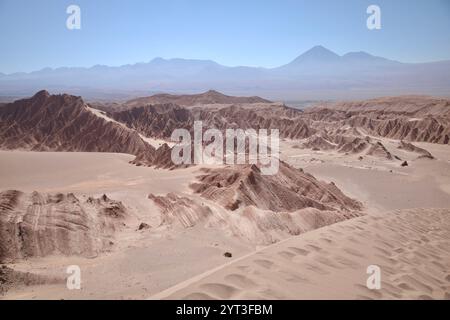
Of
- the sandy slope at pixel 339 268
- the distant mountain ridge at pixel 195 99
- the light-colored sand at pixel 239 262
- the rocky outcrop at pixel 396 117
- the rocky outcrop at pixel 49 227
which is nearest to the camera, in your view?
the sandy slope at pixel 339 268

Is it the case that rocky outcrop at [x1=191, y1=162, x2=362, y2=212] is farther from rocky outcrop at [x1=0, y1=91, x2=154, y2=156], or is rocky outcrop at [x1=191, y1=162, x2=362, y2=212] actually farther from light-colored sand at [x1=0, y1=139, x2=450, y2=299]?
rocky outcrop at [x1=0, y1=91, x2=154, y2=156]

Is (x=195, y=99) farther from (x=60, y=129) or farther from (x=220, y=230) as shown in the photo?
(x=220, y=230)

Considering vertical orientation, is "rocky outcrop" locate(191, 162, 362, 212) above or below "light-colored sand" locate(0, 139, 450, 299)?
below

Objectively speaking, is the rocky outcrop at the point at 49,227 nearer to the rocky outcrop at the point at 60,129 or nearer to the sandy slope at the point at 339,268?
the sandy slope at the point at 339,268

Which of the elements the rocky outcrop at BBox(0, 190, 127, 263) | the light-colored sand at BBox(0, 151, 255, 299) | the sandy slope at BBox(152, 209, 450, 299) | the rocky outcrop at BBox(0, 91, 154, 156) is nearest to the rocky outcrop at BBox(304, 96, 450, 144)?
the rocky outcrop at BBox(0, 91, 154, 156)

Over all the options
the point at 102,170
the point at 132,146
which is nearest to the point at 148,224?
the point at 102,170

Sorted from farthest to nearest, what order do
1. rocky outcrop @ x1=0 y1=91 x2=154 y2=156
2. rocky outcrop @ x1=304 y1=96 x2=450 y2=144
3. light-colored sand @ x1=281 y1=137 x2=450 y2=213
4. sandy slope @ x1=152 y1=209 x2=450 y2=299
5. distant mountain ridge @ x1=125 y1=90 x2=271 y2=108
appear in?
distant mountain ridge @ x1=125 y1=90 x2=271 y2=108 < rocky outcrop @ x1=304 y1=96 x2=450 y2=144 < rocky outcrop @ x1=0 y1=91 x2=154 y2=156 < light-colored sand @ x1=281 y1=137 x2=450 y2=213 < sandy slope @ x1=152 y1=209 x2=450 y2=299

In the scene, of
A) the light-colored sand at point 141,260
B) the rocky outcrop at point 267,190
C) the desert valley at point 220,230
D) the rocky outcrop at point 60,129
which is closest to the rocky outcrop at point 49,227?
the desert valley at point 220,230
